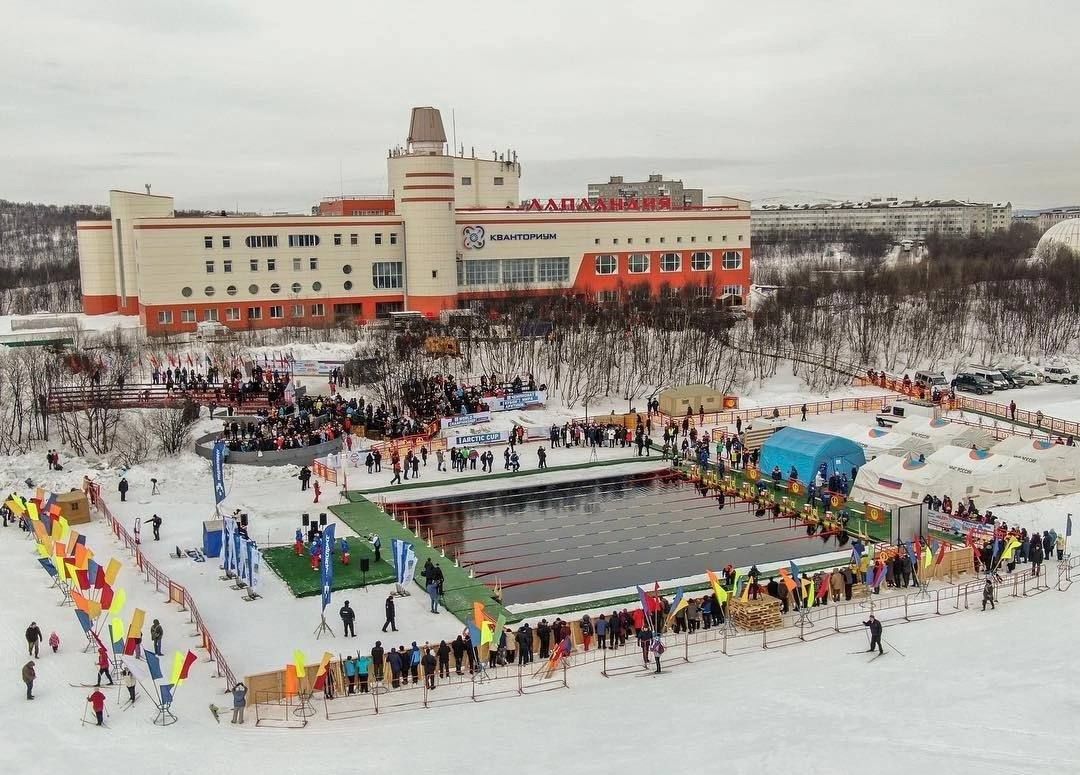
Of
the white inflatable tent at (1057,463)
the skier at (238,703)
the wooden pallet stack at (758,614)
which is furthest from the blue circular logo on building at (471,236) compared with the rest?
the skier at (238,703)

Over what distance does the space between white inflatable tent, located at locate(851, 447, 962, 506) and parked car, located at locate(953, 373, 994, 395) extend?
2303 cm

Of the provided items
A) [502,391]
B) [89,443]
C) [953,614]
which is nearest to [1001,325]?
[502,391]

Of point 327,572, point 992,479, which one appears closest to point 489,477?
point 327,572

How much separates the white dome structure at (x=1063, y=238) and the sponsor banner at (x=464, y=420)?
288 feet

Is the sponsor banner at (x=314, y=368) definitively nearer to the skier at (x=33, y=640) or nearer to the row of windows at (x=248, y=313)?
the row of windows at (x=248, y=313)

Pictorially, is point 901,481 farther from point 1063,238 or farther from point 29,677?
point 1063,238

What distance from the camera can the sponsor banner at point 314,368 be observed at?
49.2 m

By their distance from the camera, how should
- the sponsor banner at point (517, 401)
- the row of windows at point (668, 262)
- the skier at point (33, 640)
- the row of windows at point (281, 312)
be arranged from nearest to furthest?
the skier at point (33, 640)
the sponsor banner at point (517, 401)
the row of windows at point (281, 312)
the row of windows at point (668, 262)

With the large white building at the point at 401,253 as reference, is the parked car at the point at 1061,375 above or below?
below

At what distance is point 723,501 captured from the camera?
32594 millimetres

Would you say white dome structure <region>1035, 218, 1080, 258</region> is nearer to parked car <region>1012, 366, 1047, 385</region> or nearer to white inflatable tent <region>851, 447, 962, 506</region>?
parked car <region>1012, 366, 1047, 385</region>

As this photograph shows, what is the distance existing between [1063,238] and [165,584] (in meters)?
117

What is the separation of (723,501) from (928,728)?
1583cm

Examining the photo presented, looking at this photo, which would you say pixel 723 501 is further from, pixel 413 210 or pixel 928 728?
pixel 413 210
